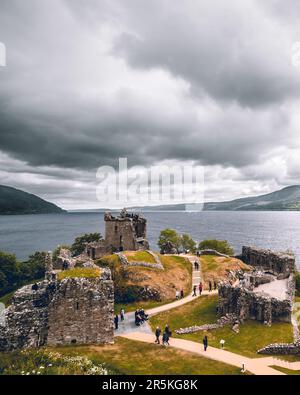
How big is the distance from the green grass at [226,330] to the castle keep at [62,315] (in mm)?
8916

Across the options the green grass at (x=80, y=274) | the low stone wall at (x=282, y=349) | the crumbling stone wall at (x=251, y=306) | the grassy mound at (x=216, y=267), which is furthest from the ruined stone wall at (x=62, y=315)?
the grassy mound at (x=216, y=267)

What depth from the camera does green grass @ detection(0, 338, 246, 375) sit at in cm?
2305

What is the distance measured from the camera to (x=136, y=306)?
144 ft

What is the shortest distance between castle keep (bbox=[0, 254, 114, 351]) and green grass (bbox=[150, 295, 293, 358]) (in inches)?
351

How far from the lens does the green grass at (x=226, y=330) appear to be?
31.5 m

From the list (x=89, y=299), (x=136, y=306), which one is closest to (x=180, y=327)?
(x=136, y=306)

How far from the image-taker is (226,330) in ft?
115

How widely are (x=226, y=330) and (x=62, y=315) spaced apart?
17876mm

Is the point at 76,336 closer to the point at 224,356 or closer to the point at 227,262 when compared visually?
the point at 224,356

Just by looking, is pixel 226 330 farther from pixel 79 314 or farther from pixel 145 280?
pixel 79 314

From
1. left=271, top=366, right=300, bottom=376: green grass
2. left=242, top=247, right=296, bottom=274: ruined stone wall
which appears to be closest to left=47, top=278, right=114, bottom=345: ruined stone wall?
left=271, top=366, right=300, bottom=376: green grass

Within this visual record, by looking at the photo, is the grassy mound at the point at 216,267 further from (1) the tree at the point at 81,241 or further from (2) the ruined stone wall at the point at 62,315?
(1) the tree at the point at 81,241
